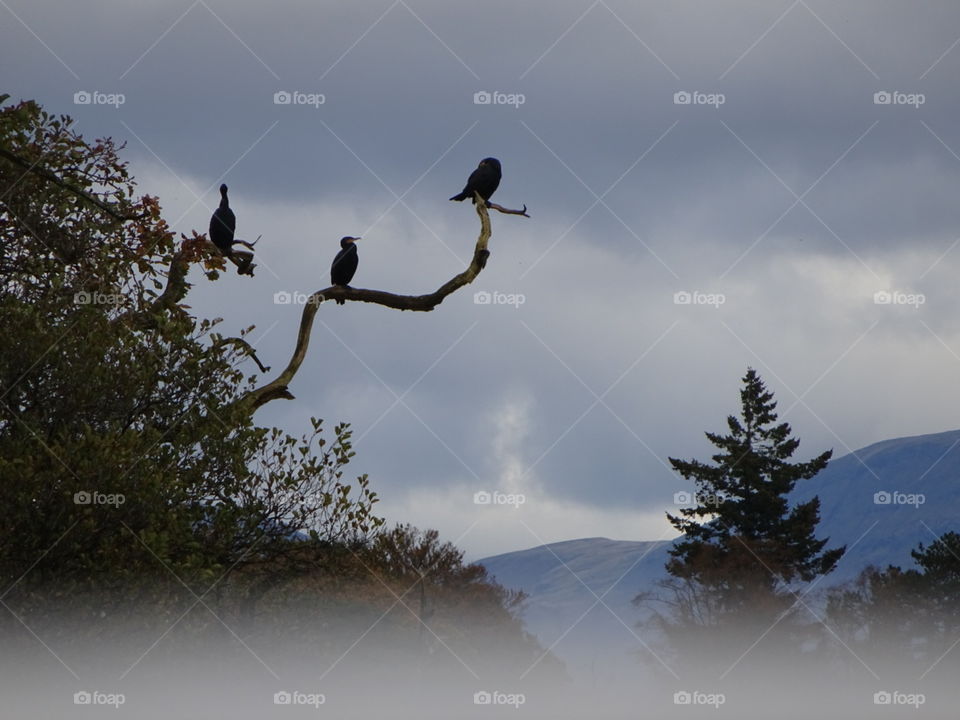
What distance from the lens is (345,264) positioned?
620 inches

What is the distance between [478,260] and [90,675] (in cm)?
756

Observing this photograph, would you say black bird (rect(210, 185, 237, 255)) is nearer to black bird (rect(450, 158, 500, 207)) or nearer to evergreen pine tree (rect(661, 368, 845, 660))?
black bird (rect(450, 158, 500, 207))

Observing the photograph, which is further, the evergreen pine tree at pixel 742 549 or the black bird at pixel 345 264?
the evergreen pine tree at pixel 742 549

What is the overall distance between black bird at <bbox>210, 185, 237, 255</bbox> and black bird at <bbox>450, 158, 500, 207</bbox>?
3395 mm

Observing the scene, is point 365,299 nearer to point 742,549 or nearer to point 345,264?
point 345,264

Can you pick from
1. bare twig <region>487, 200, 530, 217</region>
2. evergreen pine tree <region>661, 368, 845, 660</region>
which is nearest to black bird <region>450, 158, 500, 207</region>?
bare twig <region>487, 200, 530, 217</region>

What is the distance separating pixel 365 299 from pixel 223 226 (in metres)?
2.40

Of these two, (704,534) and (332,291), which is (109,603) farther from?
(704,534)

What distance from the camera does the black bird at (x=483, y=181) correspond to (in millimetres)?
15820

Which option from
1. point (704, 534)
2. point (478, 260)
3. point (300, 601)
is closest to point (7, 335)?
point (478, 260)

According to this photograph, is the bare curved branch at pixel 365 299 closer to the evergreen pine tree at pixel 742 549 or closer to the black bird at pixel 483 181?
the black bird at pixel 483 181

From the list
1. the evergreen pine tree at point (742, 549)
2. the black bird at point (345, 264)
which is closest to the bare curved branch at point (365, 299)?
the black bird at point (345, 264)

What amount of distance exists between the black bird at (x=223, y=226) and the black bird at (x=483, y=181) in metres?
3.40

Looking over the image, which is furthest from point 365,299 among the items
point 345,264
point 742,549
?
point 742,549
